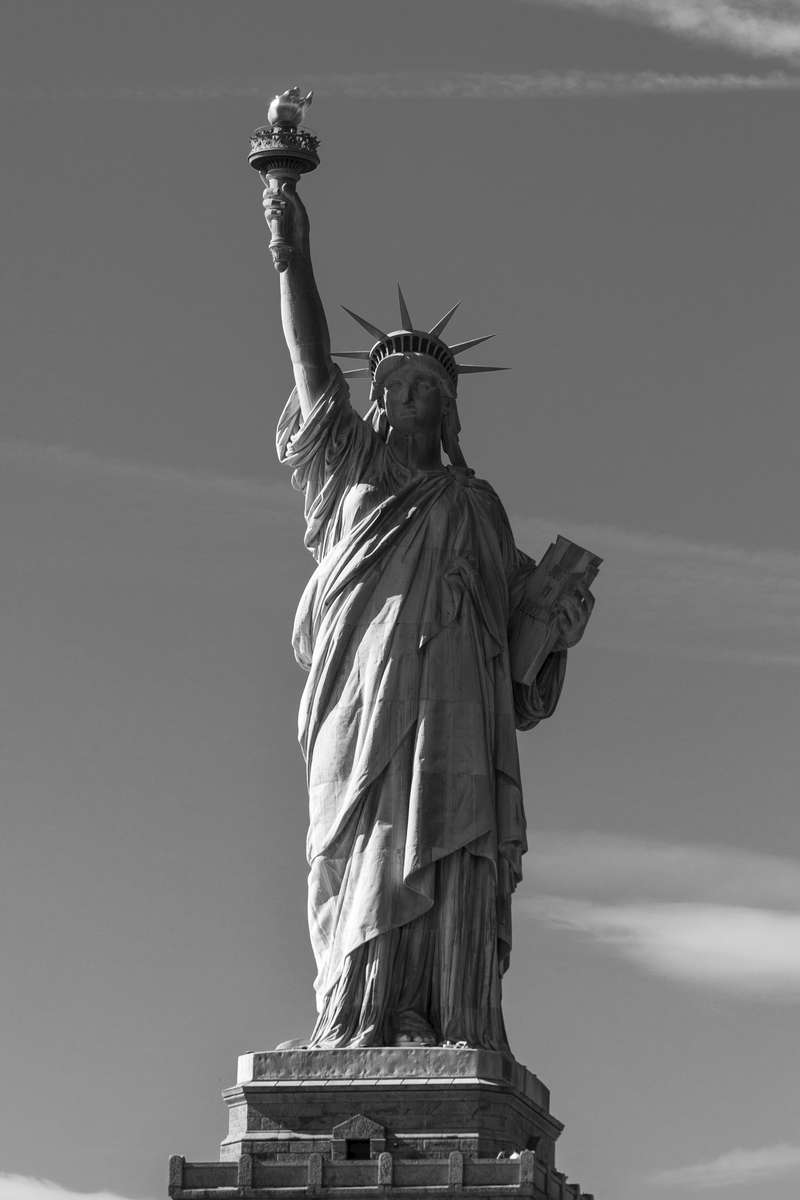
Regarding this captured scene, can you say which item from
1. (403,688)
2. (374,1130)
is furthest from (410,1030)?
(403,688)

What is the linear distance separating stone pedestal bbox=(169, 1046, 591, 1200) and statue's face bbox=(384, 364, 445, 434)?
7.07 metres

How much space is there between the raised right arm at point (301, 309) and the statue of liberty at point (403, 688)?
0.07 ft

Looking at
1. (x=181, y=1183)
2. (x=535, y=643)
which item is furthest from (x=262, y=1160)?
(x=535, y=643)

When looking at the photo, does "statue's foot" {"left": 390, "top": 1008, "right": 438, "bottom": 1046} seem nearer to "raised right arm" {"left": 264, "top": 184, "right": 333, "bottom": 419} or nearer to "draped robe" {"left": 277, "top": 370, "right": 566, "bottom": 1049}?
"draped robe" {"left": 277, "top": 370, "right": 566, "bottom": 1049}

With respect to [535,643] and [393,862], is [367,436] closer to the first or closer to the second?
[535,643]

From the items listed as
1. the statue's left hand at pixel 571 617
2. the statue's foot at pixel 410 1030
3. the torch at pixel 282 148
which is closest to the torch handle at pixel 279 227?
the torch at pixel 282 148

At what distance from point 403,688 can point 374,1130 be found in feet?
15.1

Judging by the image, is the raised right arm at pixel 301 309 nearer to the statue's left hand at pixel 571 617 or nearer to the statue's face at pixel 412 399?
the statue's face at pixel 412 399

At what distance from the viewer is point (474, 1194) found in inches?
1132

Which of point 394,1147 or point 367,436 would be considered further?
point 367,436

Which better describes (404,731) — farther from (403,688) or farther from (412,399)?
(412,399)

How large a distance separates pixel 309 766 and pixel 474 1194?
17.2 ft

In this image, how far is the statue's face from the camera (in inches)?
1309

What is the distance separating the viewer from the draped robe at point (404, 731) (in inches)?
1209
